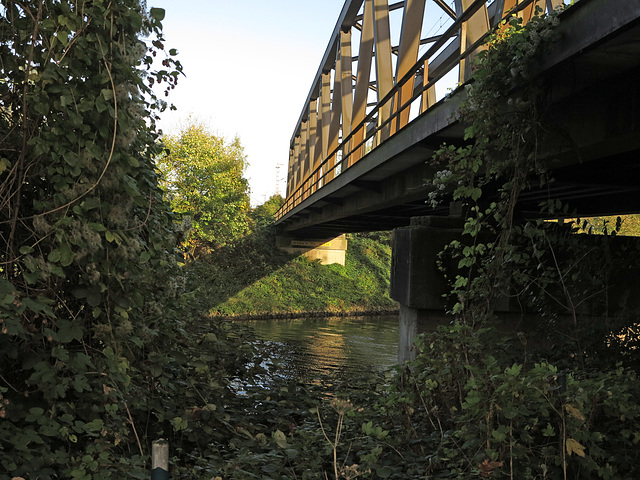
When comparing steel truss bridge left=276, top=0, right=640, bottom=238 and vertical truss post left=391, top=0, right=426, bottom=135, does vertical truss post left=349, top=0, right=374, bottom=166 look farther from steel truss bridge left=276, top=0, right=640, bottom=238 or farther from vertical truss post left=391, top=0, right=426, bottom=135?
vertical truss post left=391, top=0, right=426, bottom=135

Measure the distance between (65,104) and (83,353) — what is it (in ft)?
5.56

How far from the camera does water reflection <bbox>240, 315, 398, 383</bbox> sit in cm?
1482

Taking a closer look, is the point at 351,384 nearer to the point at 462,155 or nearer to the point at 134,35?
the point at 462,155

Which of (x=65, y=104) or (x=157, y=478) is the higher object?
(x=65, y=104)

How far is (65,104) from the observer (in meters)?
3.61

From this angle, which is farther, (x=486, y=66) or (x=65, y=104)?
(x=486, y=66)

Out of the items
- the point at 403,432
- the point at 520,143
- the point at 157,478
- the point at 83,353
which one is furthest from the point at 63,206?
the point at 520,143

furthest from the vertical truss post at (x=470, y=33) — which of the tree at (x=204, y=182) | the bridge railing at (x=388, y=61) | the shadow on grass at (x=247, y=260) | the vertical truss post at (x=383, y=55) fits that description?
the shadow on grass at (x=247, y=260)

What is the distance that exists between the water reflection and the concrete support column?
843 cm

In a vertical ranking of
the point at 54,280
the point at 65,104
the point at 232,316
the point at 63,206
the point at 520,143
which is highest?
the point at 520,143

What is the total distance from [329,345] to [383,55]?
35.9ft

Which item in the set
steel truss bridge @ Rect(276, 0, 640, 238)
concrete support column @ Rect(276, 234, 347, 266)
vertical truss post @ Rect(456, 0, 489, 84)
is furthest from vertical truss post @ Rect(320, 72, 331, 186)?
vertical truss post @ Rect(456, 0, 489, 84)

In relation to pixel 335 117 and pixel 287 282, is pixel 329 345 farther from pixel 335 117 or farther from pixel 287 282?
pixel 287 282

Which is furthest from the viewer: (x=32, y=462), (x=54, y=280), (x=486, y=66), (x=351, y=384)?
(x=351, y=384)
